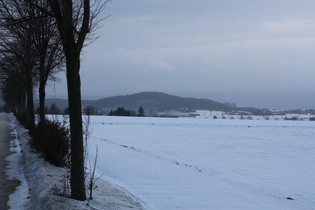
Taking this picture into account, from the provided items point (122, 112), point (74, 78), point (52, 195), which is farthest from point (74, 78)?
point (122, 112)

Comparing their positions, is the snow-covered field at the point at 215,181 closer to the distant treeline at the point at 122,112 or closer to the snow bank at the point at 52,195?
the snow bank at the point at 52,195

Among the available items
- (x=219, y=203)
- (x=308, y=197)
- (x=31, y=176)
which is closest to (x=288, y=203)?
(x=308, y=197)

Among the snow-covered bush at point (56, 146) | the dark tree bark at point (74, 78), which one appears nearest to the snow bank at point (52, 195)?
the snow-covered bush at point (56, 146)

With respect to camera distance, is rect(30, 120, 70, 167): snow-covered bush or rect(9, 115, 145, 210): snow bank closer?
rect(9, 115, 145, 210): snow bank

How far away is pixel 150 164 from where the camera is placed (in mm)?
15391

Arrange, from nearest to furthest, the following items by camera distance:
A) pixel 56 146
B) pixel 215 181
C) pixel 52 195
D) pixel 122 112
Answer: pixel 52 195 → pixel 56 146 → pixel 215 181 → pixel 122 112

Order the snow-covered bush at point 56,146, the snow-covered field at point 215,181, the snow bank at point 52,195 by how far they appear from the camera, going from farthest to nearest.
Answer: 1. the snow-covered bush at point 56,146
2. the snow-covered field at point 215,181
3. the snow bank at point 52,195

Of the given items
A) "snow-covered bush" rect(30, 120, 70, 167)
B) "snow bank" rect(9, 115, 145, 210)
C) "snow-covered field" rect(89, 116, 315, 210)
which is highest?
"snow-covered bush" rect(30, 120, 70, 167)

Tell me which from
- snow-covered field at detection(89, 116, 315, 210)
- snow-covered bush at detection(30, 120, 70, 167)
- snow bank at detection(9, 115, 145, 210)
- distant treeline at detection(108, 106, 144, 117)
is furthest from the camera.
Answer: distant treeline at detection(108, 106, 144, 117)

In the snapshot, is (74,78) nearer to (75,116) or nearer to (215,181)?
(75,116)

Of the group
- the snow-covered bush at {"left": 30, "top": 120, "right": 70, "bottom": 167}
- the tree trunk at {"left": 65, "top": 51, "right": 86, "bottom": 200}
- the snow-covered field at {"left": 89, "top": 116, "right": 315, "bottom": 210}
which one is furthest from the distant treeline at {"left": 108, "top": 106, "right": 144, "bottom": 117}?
the tree trunk at {"left": 65, "top": 51, "right": 86, "bottom": 200}

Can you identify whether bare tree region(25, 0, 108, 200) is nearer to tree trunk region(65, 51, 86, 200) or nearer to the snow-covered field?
tree trunk region(65, 51, 86, 200)

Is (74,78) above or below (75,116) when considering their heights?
above

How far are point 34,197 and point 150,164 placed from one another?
26.0ft
